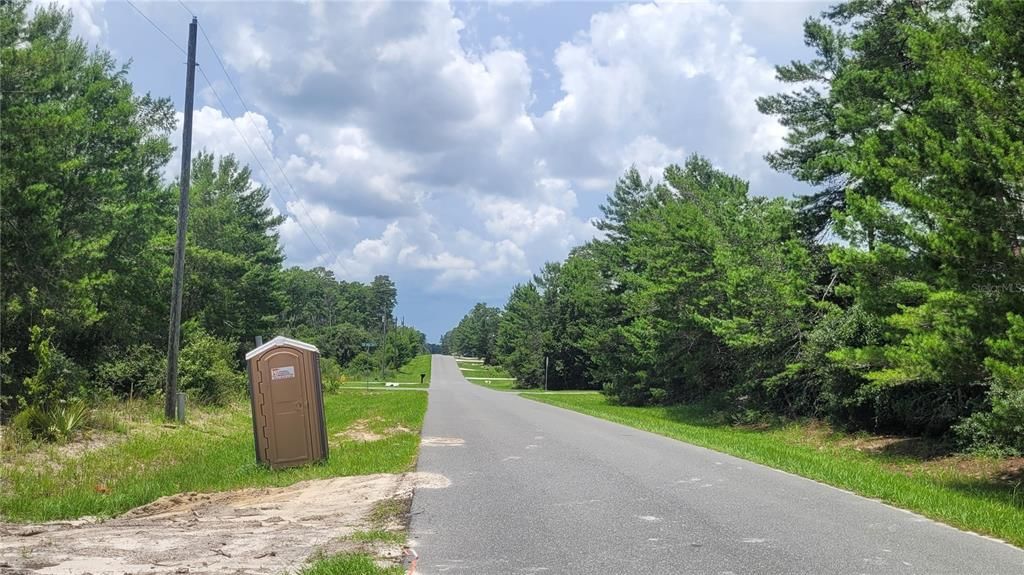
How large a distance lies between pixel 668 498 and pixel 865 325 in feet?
41.7

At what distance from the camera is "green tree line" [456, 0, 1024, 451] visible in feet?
33.5

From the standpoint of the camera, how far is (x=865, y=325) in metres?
18.7

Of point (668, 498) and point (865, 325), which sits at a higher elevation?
point (865, 325)

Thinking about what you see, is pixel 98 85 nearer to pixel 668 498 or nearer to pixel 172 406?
pixel 172 406

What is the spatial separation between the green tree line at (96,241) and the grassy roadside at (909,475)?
48.6 feet

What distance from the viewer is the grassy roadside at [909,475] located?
795 cm

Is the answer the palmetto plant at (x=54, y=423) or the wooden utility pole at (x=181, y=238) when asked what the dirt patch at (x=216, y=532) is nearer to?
the palmetto plant at (x=54, y=423)

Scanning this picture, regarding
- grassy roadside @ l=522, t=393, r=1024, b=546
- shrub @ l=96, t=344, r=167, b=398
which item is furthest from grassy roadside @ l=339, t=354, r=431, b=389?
grassy roadside @ l=522, t=393, r=1024, b=546

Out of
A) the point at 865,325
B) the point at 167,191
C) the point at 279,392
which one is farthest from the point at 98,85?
the point at 865,325

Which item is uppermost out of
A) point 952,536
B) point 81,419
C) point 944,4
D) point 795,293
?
point 944,4

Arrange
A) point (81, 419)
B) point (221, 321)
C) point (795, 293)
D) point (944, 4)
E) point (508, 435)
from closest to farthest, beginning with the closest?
point (81, 419)
point (508, 435)
point (944, 4)
point (795, 293)
point (221, 321)

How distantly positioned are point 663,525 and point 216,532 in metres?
4.40

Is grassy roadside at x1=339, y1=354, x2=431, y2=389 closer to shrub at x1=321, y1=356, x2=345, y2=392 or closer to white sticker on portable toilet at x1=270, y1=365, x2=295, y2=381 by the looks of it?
shrub at x1=321, y1=356, x2=345, y2=392

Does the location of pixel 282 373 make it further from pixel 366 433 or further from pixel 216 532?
pixel 366 433
